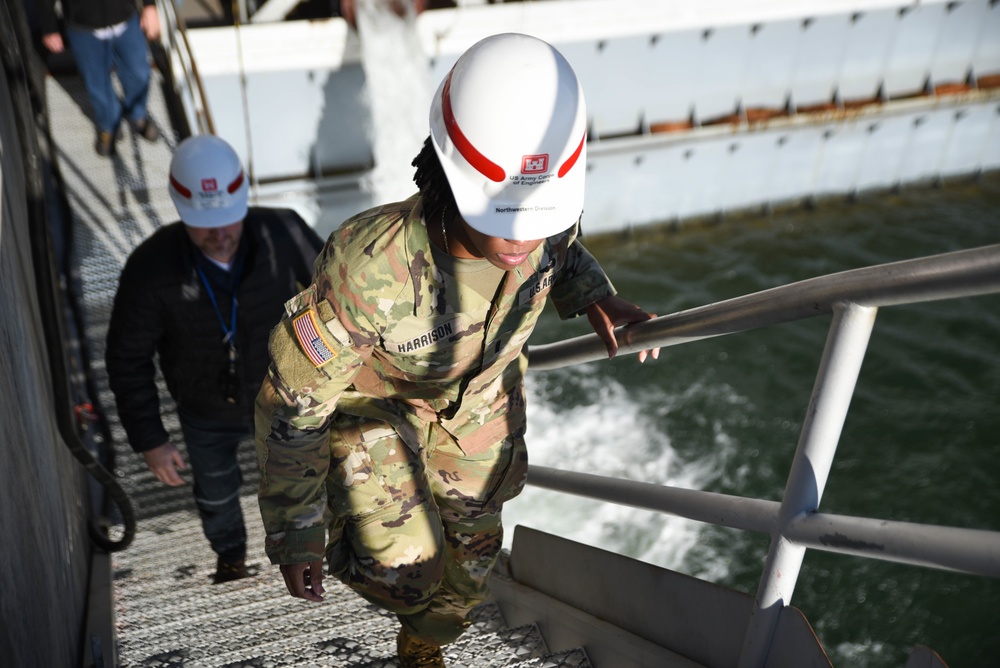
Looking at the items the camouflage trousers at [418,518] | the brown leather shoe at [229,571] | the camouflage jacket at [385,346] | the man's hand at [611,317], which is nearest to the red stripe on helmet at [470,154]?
the camouflage jacket at [385,346]

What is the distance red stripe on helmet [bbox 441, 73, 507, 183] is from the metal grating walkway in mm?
1340

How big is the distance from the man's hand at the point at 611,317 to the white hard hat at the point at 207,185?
5.20 ft

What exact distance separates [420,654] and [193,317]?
1.61 m

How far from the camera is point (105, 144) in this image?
620cm

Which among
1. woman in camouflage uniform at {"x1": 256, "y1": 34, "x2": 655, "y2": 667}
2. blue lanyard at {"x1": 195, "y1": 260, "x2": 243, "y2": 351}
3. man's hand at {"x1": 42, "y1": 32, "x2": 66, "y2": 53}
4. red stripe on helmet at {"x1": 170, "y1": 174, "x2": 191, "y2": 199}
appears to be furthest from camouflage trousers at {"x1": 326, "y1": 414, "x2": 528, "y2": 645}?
man's hand at {"x1": 42, "y1": 32, "x2": 66, "y2": 53}

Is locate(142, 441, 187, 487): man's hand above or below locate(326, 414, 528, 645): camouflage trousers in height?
below

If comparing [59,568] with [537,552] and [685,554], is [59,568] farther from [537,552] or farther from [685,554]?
[685,554]

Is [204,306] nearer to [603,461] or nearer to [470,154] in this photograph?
[470,154]

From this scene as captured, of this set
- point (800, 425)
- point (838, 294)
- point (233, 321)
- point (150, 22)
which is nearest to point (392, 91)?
point (150, 22)

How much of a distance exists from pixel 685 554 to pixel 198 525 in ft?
11.6

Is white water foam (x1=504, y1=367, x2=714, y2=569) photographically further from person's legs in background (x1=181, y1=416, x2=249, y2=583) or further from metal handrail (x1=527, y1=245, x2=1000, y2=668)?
metal handrail (x1=527, y1=245, x2=1000, y2=668)

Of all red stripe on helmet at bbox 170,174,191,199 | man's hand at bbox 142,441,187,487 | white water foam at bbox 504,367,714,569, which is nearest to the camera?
red stripe on helmet at bbox 170,174,191,199

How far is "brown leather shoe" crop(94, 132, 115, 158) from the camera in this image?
6172mm

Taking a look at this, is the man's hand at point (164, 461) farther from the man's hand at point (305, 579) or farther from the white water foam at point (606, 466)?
the white water foam at point (606, 466)
